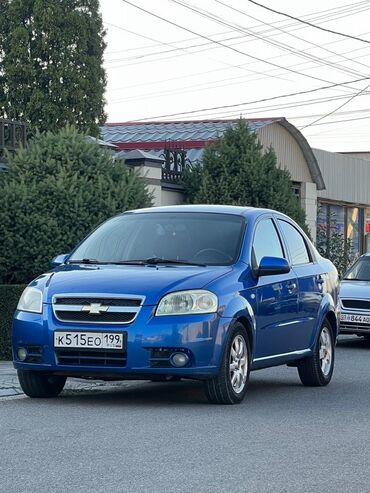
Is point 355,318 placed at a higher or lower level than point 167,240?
lower

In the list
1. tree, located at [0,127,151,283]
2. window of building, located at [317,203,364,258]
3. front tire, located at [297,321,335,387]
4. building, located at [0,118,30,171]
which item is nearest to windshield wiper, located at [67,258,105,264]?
front tire, located at [297,321,335,387]

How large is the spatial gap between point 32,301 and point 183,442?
2819 mm

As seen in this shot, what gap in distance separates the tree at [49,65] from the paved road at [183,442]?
3040 centimetres

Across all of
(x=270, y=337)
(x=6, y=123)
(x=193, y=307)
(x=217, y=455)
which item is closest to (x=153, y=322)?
(x=193, y=307)

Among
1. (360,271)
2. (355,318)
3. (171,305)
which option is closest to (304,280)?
(171,305)

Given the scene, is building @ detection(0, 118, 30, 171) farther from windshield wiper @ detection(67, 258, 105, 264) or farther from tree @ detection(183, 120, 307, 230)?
windshield wiper @ detection(67, 258, 105, 264)

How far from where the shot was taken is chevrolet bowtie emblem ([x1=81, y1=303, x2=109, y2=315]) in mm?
10727

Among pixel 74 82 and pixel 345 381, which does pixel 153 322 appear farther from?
pixel 74 82

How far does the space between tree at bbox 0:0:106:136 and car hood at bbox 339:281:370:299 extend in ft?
71.4

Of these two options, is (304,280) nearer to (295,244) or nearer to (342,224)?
(295,244)

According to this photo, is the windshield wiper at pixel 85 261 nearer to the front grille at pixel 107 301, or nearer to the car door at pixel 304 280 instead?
the front grille at pixel 107 301

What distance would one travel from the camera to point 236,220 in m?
12.3

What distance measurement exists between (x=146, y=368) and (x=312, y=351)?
9.56 ft

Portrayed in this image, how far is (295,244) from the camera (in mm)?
13391
